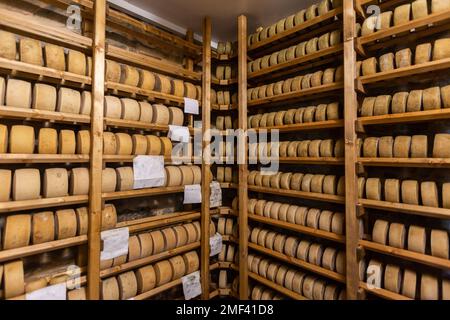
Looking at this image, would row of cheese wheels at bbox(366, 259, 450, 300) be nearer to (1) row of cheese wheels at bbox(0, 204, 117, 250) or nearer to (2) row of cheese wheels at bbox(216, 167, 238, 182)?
(2) row of cheese wheels at bbox(216, 167, 238, 182)

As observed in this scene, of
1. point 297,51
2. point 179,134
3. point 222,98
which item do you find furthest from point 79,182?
point 297,51

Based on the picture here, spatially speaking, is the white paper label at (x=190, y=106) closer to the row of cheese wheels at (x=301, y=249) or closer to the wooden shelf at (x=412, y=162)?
the row of cheese wheels at (x=301, y=249)

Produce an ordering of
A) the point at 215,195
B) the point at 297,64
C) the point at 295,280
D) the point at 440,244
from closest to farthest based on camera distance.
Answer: the point at 440,244 < the point at 295,280 < the point at 297,64 < the point at 215,195

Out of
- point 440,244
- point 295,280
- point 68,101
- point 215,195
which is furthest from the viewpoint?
point 215,195

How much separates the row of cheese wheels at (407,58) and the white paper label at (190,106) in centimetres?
134

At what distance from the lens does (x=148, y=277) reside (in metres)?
1.93

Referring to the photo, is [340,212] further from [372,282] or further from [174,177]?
[174,177]

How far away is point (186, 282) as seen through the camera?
7.11 feet

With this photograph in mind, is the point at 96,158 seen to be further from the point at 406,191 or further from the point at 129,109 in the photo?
the point at 406,191

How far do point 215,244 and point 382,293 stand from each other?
4.51 ft

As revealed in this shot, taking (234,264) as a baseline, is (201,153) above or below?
above

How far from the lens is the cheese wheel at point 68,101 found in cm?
160
